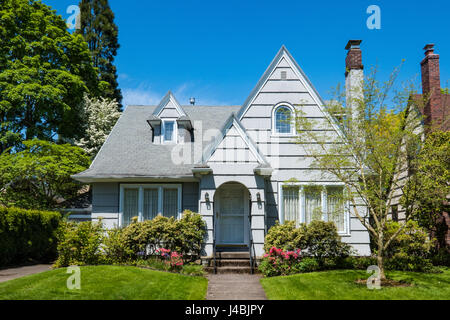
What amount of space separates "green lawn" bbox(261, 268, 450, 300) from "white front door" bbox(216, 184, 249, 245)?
3.54 m

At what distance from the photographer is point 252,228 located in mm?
12086

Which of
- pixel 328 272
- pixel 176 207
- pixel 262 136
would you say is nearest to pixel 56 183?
pixel 176 207

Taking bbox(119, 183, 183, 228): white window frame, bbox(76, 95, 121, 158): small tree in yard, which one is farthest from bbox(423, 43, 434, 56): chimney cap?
bbox(76, 95, 121, 158): small tree in yard

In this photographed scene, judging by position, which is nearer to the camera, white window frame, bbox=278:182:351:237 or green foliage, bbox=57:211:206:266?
green foliage, bbox=57:211:206:266

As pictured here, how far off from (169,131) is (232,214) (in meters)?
4.76

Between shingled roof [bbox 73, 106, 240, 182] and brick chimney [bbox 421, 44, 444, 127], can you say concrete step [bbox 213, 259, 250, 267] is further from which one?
brick chimney [bbox 421, 44, 444, 127]

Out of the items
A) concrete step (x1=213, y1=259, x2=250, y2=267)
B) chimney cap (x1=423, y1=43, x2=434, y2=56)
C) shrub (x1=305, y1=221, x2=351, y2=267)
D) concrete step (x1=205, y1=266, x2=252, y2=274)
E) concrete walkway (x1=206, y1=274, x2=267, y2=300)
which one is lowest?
concrete walkway (x1=206, y1=274, x2=267, y2=300)

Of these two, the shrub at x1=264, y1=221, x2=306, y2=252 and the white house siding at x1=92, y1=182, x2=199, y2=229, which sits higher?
the white house siding at x1=92, y1=182, x2=199, y2=229

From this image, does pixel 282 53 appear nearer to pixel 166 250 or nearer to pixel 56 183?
pixel 166 250

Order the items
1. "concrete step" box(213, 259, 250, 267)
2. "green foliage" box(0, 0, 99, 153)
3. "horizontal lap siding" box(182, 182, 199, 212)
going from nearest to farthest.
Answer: "concrete step" box(213, 259, 250, 267) → "horizontal lap siding" box(182, 182, 199, 212) → "green foliage" box(0, 0, 99, 153)

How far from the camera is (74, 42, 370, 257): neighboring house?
40.6 ft

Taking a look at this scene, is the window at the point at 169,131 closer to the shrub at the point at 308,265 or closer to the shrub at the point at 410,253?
the shrub at the point at 308,265

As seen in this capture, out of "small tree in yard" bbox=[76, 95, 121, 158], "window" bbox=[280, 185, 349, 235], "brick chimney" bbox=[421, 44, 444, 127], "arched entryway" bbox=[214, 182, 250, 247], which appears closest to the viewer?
"window" bbox=[280, 185, 349, 235]

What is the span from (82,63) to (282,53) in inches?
638
